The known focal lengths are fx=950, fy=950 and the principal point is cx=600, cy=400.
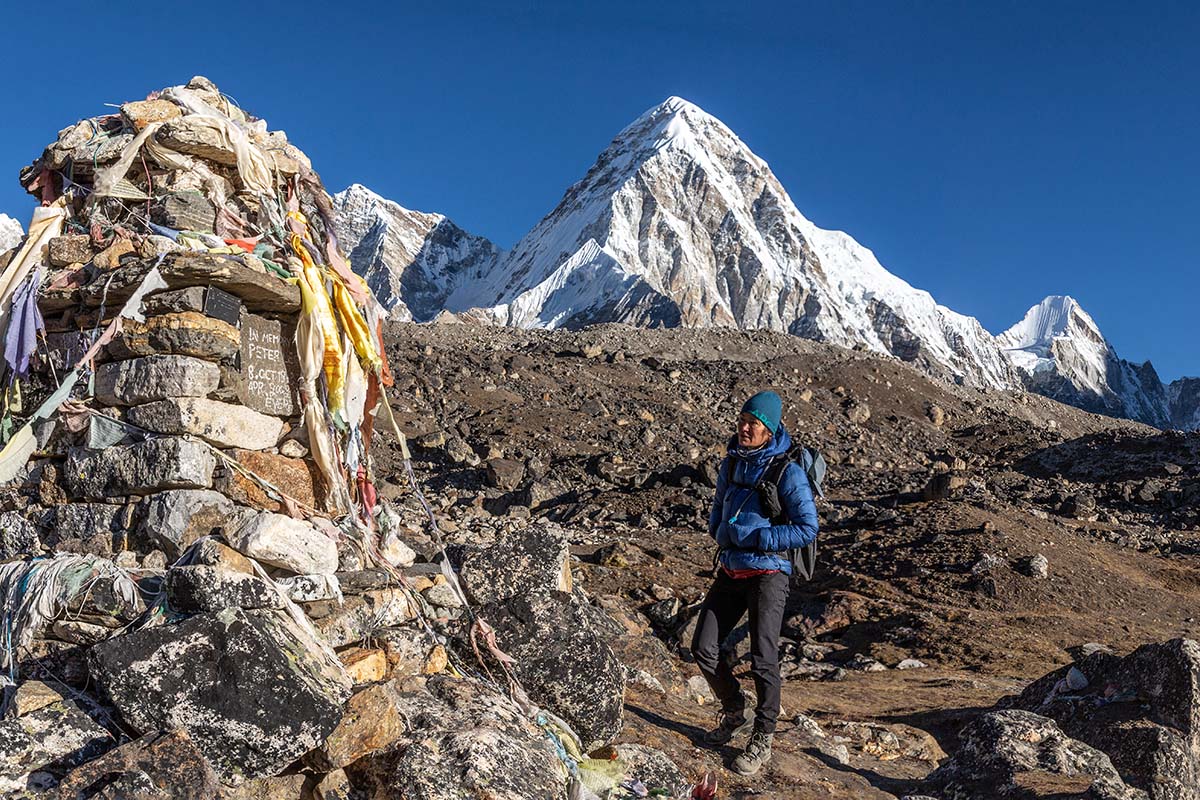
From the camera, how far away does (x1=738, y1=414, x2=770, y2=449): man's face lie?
5.40 m

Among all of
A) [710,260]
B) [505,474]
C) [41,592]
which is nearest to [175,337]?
[41,592]

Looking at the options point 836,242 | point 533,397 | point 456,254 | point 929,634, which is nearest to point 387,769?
point 929,634

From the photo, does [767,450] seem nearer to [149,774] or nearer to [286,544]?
[286,544]

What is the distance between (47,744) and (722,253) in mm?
132058

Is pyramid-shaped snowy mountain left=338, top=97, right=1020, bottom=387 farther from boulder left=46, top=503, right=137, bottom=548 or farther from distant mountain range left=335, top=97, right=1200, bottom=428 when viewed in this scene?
boulder left=46, top=503, right=137, bottom=548

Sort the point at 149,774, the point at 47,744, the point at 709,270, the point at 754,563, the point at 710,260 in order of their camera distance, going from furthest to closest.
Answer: the point at 710,260
the point at 709,270
the point at 754,563
the point at 47,744
the point at 149,774

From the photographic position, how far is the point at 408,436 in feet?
72.3

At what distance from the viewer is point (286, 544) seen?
4527 mm

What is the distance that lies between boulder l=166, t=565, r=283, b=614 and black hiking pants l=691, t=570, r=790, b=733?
253 centimetres

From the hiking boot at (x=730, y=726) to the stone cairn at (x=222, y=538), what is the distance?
0.93 m

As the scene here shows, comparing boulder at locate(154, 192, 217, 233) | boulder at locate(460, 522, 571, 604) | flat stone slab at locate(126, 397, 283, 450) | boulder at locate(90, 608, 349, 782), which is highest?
boulder at locate(154, 192, 217, 233)

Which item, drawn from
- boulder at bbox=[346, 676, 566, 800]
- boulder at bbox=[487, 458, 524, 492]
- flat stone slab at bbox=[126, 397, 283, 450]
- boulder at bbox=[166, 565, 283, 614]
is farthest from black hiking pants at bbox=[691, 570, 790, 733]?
boulder at bbox=[487, 458, 524, 492]

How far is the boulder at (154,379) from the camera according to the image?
4887mm

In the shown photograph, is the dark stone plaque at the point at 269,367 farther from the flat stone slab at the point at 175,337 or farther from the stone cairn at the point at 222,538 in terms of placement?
the flat stone slab at the point at 175,337
